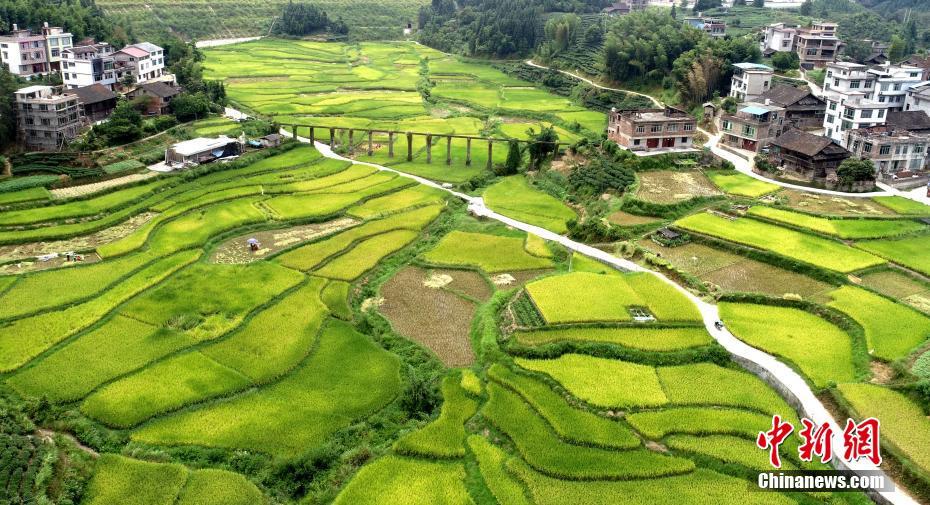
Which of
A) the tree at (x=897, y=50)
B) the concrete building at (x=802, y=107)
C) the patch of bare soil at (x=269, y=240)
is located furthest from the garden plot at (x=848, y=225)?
the tree at (x=897, y=50)

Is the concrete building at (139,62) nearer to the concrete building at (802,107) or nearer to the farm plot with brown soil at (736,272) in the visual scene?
the farm plot with brown soil at (736,272)

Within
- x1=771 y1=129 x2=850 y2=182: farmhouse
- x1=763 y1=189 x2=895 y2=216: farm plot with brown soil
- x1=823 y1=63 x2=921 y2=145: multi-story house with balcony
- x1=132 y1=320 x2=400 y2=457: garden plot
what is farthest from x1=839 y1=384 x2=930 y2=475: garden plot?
x1=823 y1=63 x2=921 y2=145: multi-story house with balcony

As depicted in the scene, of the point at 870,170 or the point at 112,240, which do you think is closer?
the point at 112,240

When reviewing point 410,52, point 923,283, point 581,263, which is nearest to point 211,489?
point 581,263

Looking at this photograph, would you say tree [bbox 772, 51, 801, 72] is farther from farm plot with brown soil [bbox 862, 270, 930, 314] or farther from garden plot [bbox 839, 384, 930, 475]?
garden plot [bbox 839, 384, 930, 475]

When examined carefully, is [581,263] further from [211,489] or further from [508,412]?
[211,489]
